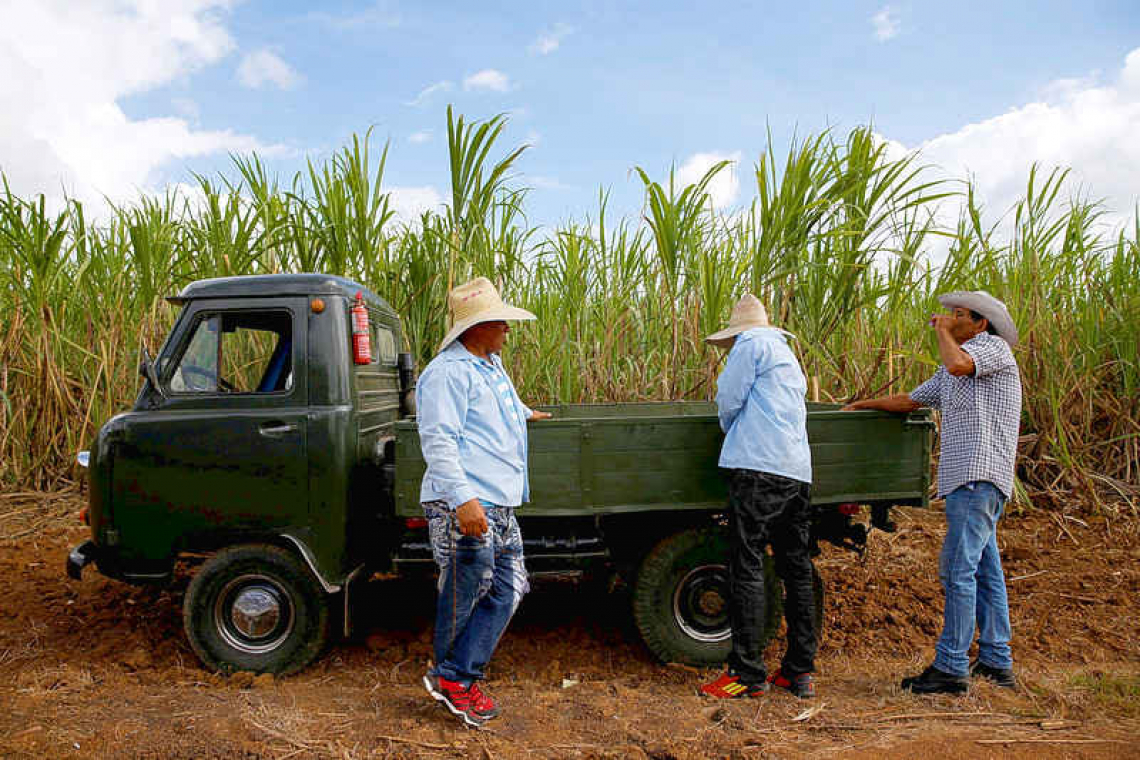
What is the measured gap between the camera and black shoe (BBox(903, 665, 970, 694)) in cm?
345

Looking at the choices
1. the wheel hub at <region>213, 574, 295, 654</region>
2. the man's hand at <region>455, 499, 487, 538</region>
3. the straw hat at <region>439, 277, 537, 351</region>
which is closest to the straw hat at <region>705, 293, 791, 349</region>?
the straw hat at <region>439, 277, 537, 351</region>

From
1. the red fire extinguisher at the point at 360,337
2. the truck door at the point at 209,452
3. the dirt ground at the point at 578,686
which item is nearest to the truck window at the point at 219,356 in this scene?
the truck door at the point at 209,452

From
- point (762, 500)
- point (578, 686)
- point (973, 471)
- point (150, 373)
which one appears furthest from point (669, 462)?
point (150, 373)

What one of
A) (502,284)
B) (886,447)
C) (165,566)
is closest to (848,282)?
(886,447)

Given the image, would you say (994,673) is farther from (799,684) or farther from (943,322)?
(943,322)

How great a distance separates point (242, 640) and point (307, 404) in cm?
118

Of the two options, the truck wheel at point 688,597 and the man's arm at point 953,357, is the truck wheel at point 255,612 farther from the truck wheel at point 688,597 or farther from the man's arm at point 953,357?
the man's arm at point 953,357

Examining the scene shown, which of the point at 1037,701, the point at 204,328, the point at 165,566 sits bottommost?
the point at 1037,701

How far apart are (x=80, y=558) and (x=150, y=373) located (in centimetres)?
100

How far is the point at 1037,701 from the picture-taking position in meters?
3.39

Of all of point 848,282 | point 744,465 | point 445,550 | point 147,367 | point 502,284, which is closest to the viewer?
point 445,550

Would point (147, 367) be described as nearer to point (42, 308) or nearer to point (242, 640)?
point (242, 640)

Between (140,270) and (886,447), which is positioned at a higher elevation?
(140,270)

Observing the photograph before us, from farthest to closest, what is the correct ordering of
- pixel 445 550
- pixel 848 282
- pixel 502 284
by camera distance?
pixel 502 284, pixel 848 282, pixel 445 550
